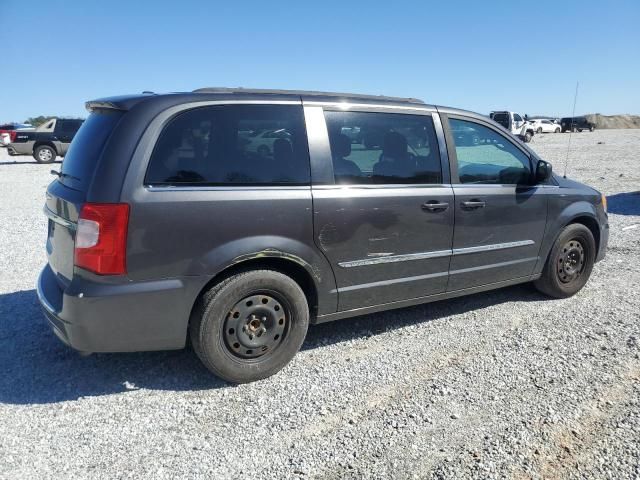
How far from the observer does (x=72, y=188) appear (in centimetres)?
297

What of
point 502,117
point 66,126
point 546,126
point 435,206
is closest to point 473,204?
point 435,206

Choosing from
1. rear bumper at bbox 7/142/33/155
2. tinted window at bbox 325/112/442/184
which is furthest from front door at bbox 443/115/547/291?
rear bumper at bbox 7/142/33/155

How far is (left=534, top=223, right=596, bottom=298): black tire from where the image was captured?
4652 mm

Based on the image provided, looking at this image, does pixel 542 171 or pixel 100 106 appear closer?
pixel 100 106

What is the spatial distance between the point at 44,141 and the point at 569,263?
21227 mm

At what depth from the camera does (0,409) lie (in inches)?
112

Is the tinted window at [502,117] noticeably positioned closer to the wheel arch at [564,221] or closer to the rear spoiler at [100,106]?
the wheel arch at [564,221]

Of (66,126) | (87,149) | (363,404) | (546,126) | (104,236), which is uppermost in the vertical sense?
(546,126)

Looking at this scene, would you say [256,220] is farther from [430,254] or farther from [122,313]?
[430,254]

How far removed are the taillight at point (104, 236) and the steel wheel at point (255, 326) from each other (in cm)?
78

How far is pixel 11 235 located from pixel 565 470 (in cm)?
766

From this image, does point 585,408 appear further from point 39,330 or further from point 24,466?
point 39,330

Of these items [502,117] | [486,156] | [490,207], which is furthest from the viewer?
[502,117]

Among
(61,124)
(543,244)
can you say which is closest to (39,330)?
(543,244)
